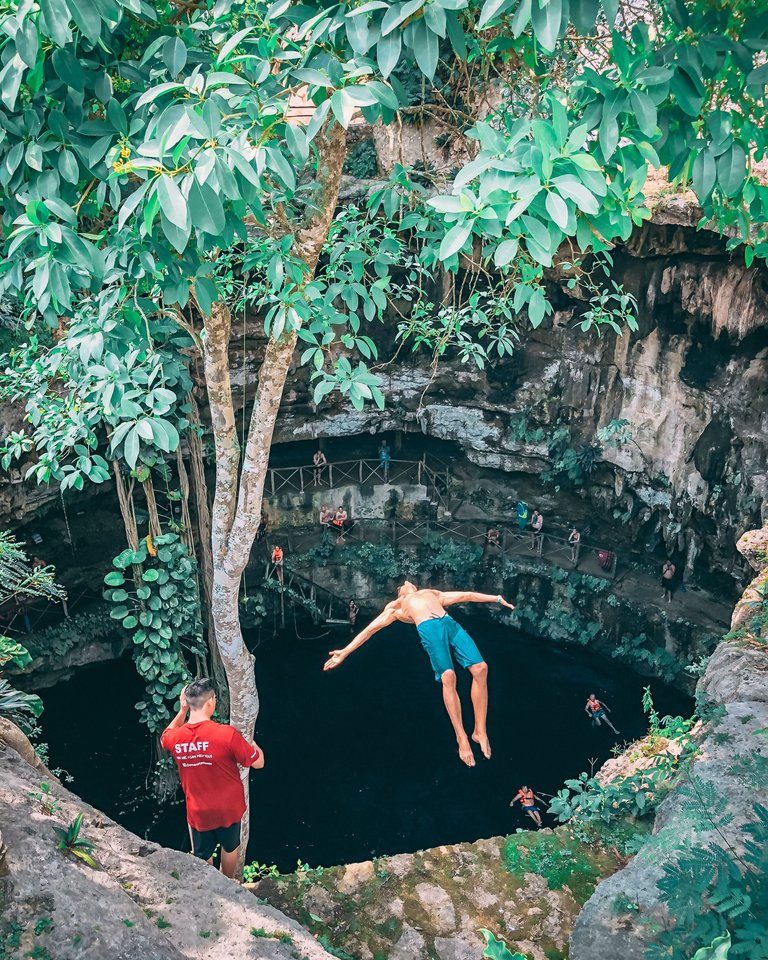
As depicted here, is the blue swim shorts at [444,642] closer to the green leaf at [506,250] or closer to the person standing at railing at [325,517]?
the green leaf at [506,250]

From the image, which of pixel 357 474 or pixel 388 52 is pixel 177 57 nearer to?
pixel 388 52

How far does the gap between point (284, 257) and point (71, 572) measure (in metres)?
9.22

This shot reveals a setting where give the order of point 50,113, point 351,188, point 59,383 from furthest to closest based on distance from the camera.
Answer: point 351,188
point 59,383
point 50,113

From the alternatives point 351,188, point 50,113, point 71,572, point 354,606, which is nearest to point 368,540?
point 354,606

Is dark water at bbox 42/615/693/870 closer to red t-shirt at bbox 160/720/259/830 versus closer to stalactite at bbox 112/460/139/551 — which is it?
stalactite at bbox 112/460/139/551

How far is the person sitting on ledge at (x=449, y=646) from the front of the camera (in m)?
5.32

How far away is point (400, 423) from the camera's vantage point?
14.3 meters

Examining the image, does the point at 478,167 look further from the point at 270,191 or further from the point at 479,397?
the point at 479,397

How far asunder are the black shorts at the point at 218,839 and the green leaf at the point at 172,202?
342 cm

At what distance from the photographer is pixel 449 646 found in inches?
220

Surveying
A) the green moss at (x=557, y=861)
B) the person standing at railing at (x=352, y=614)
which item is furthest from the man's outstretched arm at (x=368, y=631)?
the person standing at railing at (x=352, y=614)

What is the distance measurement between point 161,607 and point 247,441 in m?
4.48

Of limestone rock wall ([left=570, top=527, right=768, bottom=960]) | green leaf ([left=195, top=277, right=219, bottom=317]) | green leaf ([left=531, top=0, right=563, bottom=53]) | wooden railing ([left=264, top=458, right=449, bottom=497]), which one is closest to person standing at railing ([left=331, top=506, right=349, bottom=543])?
wooden railing ([left=264, top=458, right=449, bottom=497])

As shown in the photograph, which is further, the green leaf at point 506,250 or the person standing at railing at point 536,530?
the person standing at railing at point 536,530
